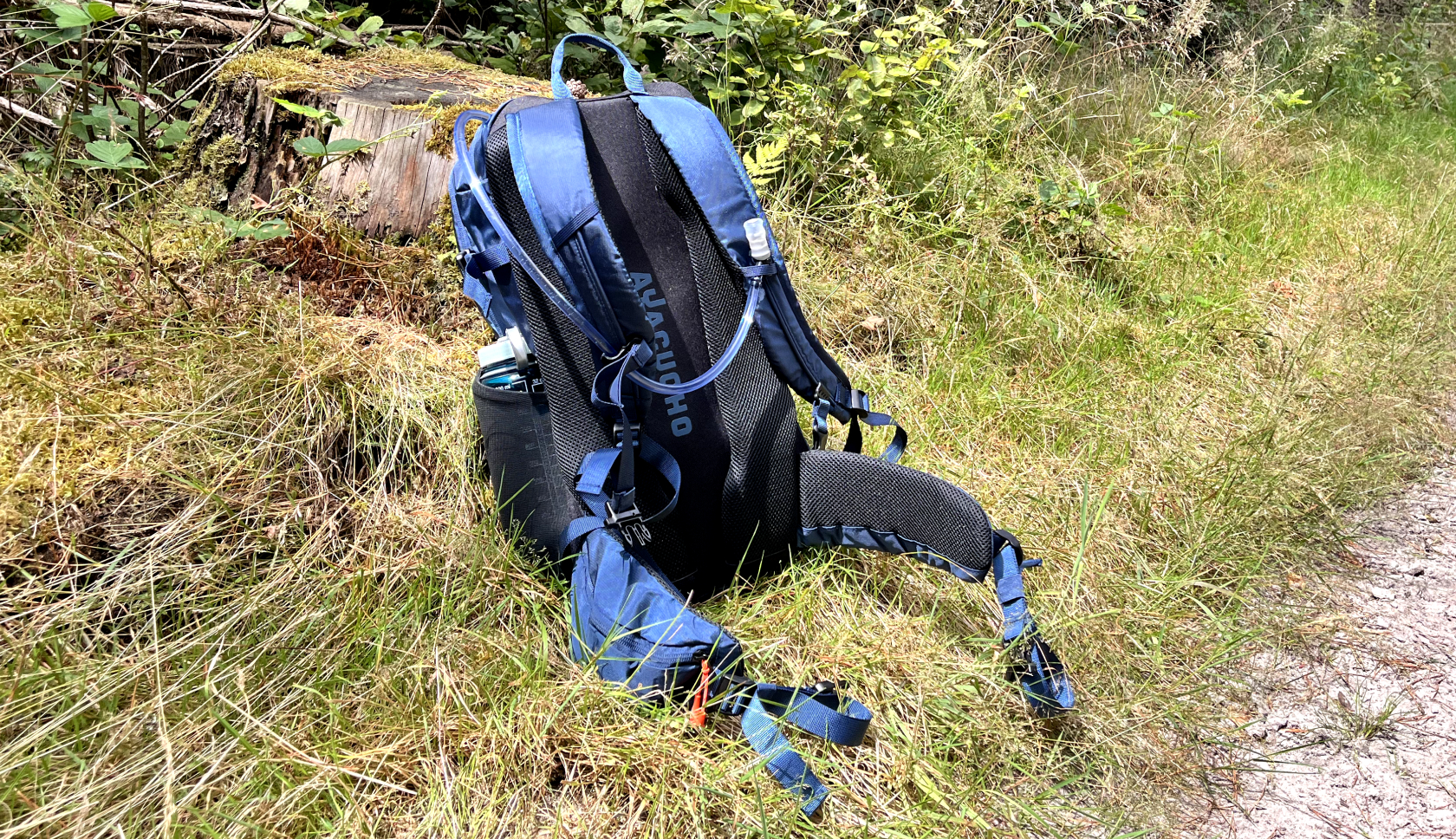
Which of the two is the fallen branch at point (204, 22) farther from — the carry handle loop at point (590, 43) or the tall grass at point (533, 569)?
the carry handle loop at point (590, 43)

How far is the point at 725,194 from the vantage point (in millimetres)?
2051

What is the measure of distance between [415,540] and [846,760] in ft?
3.42

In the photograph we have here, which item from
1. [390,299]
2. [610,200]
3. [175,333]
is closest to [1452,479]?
[610,200]

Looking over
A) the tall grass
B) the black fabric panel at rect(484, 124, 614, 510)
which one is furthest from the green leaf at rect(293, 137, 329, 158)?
the black fabric panel at rect(484, 124, 614, 510)

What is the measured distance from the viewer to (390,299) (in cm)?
255

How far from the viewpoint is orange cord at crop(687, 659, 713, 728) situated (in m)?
1.73

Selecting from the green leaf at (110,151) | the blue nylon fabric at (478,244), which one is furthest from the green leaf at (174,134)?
the blue nylon fabric at (478,244)

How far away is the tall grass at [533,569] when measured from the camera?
5.18 ft

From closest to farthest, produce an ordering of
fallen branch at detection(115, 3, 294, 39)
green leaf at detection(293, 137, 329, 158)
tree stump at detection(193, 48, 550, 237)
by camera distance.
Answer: green leaf at detection(293, 137, 329, 158), tree stump at detection(193, 48, 550, 237), fallen branch at detection(115, 3, 294, 39)

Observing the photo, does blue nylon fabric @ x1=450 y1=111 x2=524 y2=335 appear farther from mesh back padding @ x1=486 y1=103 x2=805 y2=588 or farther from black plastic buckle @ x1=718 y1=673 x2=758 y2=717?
black plastic buckle @ x1=718 y1=673 x2=758 y2=717

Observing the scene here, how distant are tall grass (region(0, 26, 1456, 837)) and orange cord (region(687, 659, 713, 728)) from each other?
0.12 ft

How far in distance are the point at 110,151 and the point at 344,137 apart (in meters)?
0.57

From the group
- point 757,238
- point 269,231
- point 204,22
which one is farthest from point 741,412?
point 204,22

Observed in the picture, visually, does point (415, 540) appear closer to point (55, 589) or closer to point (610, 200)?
point (55, 589)
